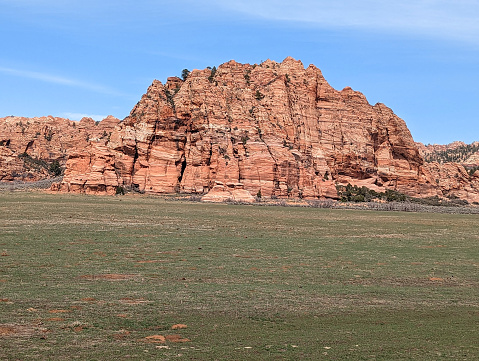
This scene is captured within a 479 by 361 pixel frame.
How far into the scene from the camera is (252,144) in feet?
320

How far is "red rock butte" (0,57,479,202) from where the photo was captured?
9250cm

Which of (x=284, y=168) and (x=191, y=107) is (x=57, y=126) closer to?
(x=191, y=107)

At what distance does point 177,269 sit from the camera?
1870cm

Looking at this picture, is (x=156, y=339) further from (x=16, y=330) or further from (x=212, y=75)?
(x=212, y=75)

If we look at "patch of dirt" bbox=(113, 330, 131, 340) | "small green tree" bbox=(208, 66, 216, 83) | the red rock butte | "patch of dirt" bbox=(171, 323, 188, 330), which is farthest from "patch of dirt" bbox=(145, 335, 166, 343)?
"small green tree" bbox=(208, 66, 216, 83)

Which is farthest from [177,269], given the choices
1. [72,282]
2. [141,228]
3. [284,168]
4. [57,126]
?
[57,126]

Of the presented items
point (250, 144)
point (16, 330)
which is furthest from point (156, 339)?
point (250, 144)

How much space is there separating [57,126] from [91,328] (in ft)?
503

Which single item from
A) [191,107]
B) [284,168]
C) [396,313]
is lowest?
[396,313]

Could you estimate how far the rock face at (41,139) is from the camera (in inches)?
4751

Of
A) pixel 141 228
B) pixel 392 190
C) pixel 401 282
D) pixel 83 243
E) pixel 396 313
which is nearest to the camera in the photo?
pixel 396 313

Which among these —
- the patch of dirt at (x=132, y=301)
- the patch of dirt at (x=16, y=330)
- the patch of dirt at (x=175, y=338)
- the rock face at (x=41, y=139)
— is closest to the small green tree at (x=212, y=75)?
the rock face at (x=41, y=139)

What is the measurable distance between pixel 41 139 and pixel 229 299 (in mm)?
137760

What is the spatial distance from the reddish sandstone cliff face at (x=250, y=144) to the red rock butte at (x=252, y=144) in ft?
0.61
